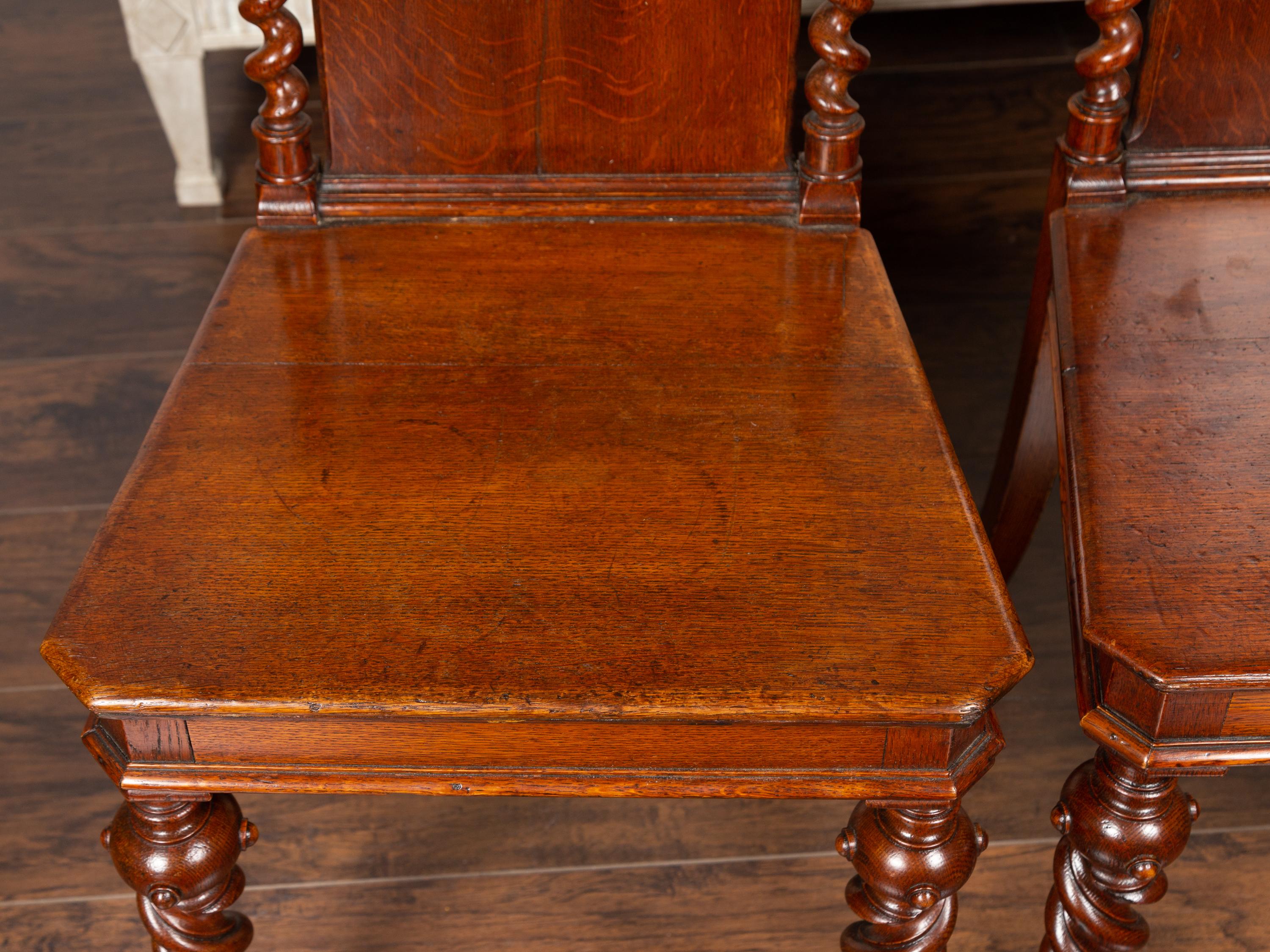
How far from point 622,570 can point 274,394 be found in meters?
0.33

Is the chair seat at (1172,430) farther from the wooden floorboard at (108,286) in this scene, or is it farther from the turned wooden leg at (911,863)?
the wooden floorboard at (108,286)

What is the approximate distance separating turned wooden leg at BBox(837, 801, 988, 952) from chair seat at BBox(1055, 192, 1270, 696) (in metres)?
0.18

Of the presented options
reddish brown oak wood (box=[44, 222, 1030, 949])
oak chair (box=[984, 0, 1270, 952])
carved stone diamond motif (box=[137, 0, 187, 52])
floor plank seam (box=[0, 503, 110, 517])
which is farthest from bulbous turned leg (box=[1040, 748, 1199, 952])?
carved stone diamond motif (box=[137, 0, 187, 52])

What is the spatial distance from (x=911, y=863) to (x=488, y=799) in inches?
24.8

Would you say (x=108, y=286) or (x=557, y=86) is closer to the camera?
(x=557, y=86)

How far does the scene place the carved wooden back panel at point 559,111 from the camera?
1148 millimetres

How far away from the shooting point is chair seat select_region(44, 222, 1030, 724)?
2.72 feet

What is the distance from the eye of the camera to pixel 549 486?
37.6 inches

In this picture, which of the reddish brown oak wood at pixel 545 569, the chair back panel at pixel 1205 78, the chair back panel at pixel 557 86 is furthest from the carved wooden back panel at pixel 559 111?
the chair back panel at pixel 1205 78

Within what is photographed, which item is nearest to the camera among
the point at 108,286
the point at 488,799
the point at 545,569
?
the point at 545,569

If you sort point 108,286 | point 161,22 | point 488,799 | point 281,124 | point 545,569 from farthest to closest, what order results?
point 108,286 < point 161,22 < point 488,799 < point 281,124 < point 545,569

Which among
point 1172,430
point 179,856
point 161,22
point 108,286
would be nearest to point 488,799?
point 179,856

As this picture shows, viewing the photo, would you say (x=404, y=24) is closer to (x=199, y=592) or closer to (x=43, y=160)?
(x=199, y=592)

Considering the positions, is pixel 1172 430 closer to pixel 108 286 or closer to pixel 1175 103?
pixel 1175 103
